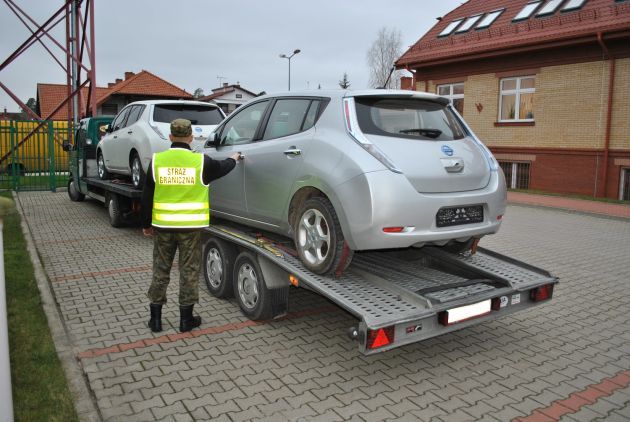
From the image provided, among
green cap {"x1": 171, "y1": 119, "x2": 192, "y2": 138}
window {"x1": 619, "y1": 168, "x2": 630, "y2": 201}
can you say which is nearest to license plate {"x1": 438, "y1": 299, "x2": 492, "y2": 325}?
green cap {"x1": 171, "y1": 119, "x2": 192, "y2": 138}

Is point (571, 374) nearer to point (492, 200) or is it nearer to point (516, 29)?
point (492, 200)

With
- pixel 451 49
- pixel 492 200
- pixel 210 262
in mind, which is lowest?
pixel 210 262

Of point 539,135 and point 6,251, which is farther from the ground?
point 539,135

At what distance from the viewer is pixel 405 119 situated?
450 cm

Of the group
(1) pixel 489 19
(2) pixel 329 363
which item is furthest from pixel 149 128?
(1) pixel 489 19

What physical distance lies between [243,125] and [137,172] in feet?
13.0

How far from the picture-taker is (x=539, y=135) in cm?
1742

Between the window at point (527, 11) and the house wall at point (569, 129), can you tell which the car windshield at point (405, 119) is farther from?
the window at point (527, 11)

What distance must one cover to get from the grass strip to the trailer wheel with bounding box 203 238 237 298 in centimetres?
168

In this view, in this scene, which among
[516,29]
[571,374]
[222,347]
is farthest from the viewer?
[516,29]

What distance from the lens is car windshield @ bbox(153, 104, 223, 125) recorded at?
882cm

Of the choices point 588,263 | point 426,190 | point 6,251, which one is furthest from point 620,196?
point 6,251

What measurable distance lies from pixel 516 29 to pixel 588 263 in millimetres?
13089

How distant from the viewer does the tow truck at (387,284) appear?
3.71m
